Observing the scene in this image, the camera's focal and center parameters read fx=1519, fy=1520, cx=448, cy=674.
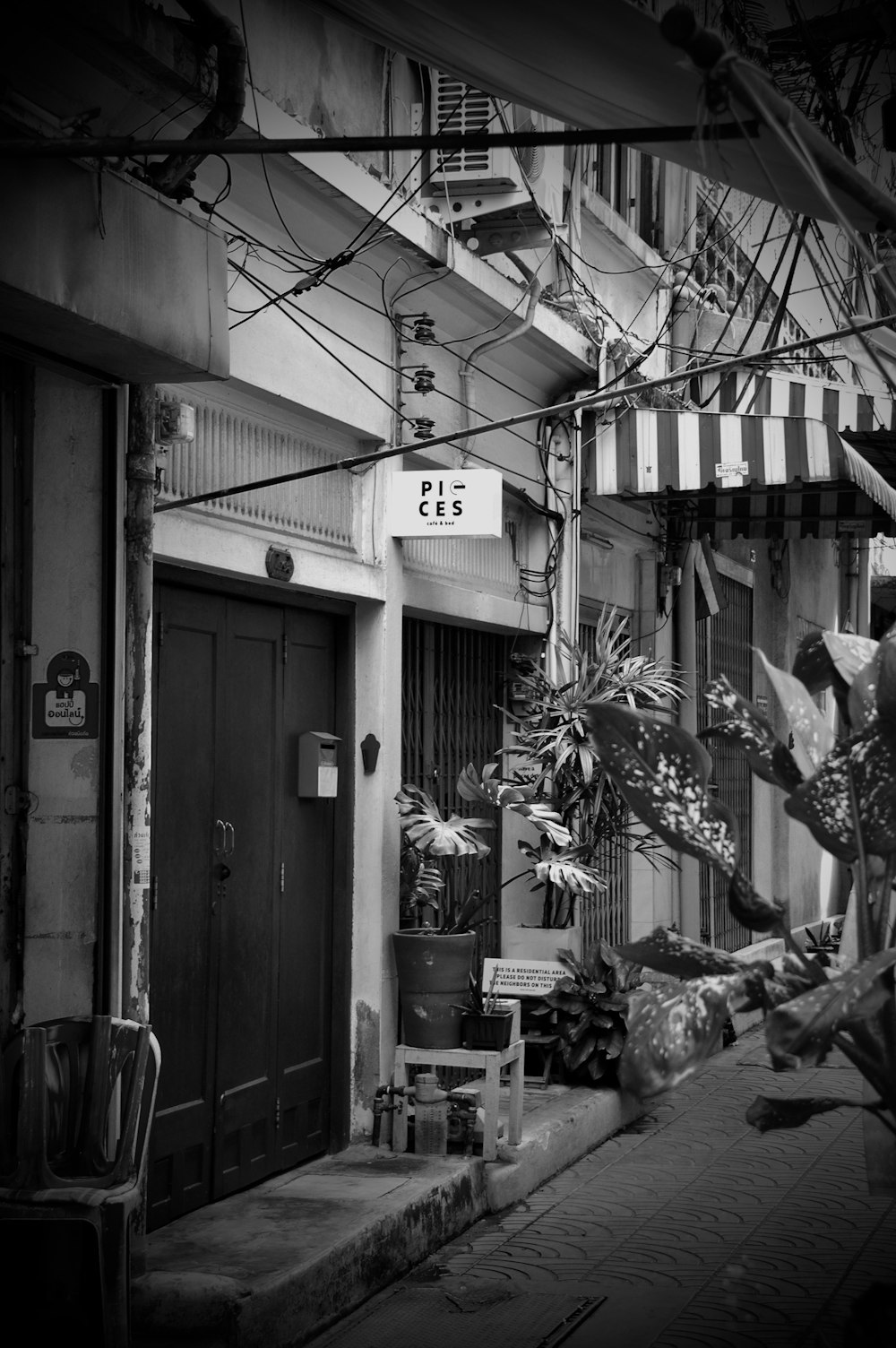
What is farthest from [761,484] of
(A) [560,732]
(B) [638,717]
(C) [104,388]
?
(B) [638,717]

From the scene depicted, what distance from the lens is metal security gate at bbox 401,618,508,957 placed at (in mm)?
8664

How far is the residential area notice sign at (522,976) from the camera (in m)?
8.41

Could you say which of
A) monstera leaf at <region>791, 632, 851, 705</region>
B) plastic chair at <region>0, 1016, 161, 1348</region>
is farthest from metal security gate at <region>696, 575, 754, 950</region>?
monstera leaf at <region>791, 632, 851, 705</region>

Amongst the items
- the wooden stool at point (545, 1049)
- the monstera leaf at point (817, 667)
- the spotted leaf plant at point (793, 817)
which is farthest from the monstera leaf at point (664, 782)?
the wooden stool at point (545, 1049)

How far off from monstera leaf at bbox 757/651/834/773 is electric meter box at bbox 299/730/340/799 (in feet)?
16.0

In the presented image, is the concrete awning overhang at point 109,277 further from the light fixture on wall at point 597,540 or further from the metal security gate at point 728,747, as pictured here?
the metal security gate at point 728,747

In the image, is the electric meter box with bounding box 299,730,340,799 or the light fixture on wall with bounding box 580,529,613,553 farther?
the light fixture on wall with bounding box 580,529,613,553

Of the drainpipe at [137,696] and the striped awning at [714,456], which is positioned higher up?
the striped awning at [714,456]

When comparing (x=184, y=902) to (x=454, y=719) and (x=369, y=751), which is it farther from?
(x=454, y=719)

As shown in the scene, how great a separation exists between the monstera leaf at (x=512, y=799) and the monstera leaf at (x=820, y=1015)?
19.5ft

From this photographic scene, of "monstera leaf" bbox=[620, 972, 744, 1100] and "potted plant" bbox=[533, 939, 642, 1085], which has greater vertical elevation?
"monstera leaf" bbox=[620, 972, 744, 1100]

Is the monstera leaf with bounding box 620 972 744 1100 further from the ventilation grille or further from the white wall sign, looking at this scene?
the white wall sign

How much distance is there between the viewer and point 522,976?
27.7 ft

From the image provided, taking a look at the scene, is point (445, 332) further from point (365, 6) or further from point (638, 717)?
point (638, 717)
